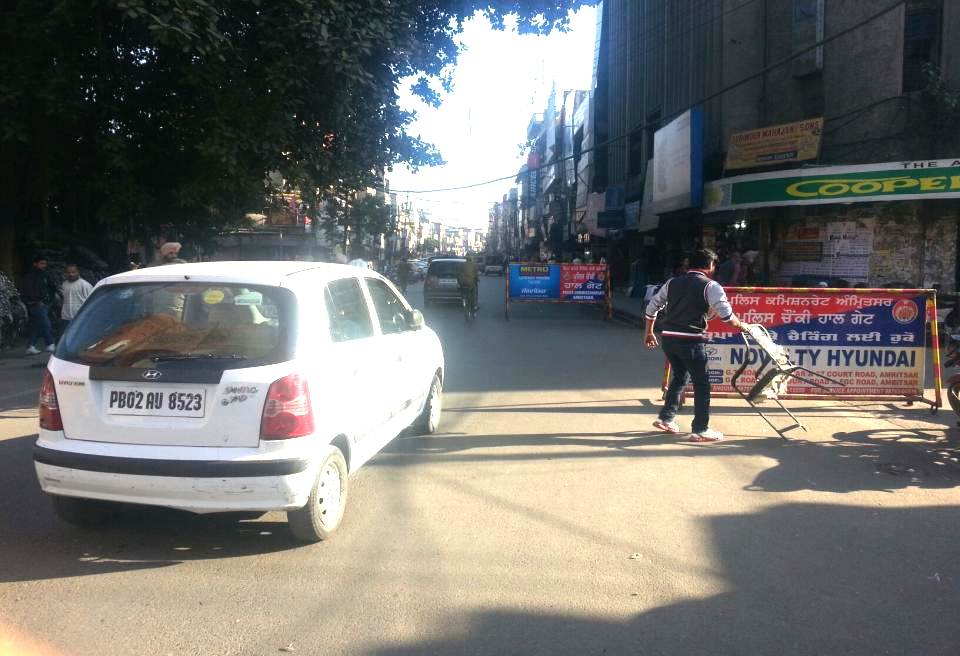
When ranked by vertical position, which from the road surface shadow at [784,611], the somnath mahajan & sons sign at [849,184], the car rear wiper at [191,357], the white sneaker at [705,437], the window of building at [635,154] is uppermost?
the window of building at [635,154]

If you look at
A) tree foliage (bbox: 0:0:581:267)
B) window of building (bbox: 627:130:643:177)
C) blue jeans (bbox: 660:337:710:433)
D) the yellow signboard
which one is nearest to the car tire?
blue jeans (bbox: 660:337:710:433)

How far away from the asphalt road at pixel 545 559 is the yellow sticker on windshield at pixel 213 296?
144cm

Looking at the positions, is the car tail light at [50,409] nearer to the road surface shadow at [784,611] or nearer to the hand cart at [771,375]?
the road surface shadow at [784,611]

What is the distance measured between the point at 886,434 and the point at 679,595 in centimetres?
470

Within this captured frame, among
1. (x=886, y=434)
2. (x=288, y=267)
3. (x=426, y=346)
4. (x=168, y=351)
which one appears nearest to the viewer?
(x=168, y=351)

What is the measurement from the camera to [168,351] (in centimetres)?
445

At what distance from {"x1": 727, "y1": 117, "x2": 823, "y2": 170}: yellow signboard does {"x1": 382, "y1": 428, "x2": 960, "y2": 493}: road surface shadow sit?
13.9 meters

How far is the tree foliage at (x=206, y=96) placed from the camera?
12.2 metres

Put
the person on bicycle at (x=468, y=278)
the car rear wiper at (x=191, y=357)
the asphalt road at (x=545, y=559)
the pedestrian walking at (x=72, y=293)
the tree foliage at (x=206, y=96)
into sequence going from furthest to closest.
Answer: the person on bicycle at (x=468, y=278)
the pedestrian walking at (x=72, y=293)
the tree foliage at (x=206, y=96)
the car rear wiper at (x=191, y=357)
the asphalt road at (x=545, y=559)

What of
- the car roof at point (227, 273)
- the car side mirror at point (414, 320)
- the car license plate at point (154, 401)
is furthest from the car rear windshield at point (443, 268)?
the car license plate at point (154, 401)

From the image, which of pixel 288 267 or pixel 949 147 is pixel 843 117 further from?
pixel 288 267

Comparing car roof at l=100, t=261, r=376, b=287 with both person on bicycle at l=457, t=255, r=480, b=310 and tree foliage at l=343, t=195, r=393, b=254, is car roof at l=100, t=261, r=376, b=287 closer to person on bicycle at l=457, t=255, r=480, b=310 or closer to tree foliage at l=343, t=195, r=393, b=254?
tree foliage at l=343, t=195, r=393, b=254

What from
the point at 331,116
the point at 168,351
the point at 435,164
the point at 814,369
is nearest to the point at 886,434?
the point at 814,369

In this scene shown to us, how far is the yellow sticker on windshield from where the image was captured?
186 inches
